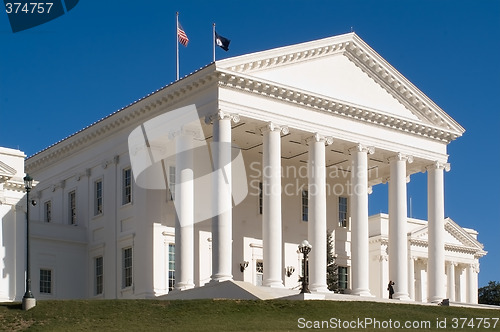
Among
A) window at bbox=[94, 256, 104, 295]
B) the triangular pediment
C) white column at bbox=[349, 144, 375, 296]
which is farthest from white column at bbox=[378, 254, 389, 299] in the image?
window at bbox=[94, 256, 104, 295]

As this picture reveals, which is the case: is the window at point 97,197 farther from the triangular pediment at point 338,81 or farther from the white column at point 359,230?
the white column at point 359,230

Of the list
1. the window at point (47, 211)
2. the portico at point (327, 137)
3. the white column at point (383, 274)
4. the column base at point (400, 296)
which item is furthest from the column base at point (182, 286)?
the white column at point (383, 274)

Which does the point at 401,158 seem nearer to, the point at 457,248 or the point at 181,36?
the point at 181,36

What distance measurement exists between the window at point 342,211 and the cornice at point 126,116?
51.9 ft

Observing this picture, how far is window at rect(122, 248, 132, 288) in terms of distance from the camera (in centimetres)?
5871

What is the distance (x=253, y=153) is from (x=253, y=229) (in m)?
4.41

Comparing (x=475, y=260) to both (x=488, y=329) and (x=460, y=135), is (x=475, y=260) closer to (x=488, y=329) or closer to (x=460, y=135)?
(x=460, y=135)

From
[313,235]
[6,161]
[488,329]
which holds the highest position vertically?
[6,161]

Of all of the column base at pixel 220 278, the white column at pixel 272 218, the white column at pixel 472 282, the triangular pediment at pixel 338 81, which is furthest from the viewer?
the white column at pixel 472 282

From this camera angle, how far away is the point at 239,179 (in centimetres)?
6094

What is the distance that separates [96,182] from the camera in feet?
206

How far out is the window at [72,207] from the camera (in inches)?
2559

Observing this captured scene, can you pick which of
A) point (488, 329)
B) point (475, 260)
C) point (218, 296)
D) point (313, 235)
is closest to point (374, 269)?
point (475, 260)

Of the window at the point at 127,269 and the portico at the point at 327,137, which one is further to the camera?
the window at the point at 127,269
